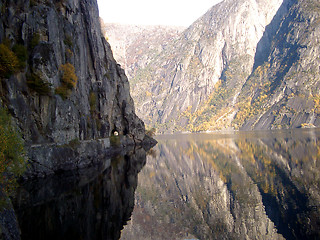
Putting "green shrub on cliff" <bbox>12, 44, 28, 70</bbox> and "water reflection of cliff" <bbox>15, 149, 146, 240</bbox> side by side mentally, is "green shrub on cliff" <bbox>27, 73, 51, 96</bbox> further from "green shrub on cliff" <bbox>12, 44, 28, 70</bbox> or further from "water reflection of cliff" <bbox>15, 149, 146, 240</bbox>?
"water reflection of cliff" <bbox>15, 149, 146, 240</bbox>

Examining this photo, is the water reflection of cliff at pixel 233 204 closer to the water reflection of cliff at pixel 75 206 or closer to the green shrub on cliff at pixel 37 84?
the water reflection of cliff at pixel 75 206

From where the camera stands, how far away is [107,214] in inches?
747

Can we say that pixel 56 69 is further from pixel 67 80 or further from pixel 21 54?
pixel 21 54

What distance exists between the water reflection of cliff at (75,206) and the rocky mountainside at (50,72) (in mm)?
6883

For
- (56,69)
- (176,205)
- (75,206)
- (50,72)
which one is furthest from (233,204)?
(56,69)

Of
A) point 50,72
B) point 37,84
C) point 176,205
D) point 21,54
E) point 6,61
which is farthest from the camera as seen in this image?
point 50,72

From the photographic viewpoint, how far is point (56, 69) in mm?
37719

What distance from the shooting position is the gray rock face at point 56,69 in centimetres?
3175

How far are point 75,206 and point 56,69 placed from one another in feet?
75.4

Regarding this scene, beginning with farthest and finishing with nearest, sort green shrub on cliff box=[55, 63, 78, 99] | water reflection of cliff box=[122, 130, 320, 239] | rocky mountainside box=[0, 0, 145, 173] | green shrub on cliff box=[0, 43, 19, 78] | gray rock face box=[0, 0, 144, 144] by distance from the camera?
green shrub on cliff box=[55, 63, 78, 99]
gray rock face box=[0, 0, 144, 144]
rocky mountainside box=[0, 0, 145, 173]
green shrub on cliff box=[0, 43, 19, 78]
water reflection of cliff box=[122, 130, 320, 239]

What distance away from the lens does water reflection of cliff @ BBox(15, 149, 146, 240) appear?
614 inches

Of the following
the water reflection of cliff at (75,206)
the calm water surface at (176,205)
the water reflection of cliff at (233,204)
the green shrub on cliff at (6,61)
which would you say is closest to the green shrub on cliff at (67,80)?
the green shrub on cliff at (6,61)

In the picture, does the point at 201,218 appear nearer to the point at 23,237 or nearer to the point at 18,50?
the point at 23,237

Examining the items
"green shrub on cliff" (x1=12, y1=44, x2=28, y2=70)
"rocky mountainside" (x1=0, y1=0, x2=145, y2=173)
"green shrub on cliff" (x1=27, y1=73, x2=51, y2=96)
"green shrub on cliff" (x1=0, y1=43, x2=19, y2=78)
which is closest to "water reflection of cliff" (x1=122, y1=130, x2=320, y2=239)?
"rocky mountainside" (x1=0, y1=0, x2=145, y2=173)
